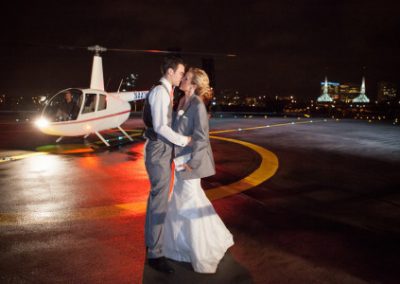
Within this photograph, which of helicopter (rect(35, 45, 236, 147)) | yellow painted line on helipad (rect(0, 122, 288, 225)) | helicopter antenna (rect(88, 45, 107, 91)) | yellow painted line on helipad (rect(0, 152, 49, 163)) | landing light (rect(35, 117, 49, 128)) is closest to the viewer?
yellow painted line on helipad (rect(0, 122, 288, 225))

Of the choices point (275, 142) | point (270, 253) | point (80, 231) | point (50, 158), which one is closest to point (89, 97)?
point (50, 158)

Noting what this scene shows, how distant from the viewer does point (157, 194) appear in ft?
11.8

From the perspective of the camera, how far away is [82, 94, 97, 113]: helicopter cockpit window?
39.5 ft

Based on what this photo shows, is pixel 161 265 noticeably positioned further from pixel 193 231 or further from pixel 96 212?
pixel 96 212

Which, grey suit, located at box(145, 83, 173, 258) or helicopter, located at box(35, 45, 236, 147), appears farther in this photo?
helicopter, located at box(35, 45, 236, 147)

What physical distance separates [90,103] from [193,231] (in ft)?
32.3

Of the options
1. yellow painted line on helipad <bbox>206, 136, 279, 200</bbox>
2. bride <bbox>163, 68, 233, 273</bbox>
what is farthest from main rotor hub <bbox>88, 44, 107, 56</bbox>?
bride <bbox>163, 68, 233, 273</bbox>

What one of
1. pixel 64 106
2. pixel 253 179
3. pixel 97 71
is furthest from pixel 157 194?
pixel 97 71

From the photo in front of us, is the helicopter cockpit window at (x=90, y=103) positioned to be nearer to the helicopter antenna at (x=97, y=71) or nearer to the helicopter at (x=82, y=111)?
the helicopter at (x=82, y=111)

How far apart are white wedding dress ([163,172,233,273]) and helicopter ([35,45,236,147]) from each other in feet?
29.0

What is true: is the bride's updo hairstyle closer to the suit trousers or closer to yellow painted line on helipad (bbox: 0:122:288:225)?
the suit trousers

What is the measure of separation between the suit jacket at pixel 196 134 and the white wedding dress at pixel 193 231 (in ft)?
0.60

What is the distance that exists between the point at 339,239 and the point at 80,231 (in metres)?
3.46

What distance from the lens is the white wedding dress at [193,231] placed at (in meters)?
3.53
